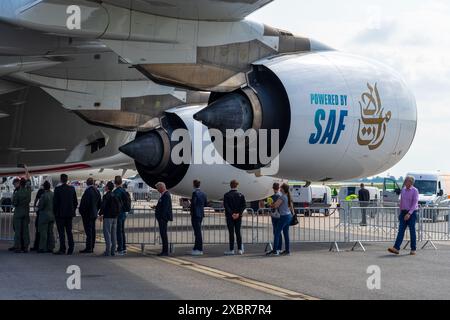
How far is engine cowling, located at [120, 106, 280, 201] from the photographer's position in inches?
765

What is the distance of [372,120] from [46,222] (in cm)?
658

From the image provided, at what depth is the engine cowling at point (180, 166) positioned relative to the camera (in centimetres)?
1944

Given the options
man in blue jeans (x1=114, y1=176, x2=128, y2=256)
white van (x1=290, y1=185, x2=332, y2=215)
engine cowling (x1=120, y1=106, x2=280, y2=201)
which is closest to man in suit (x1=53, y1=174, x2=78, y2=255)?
man in blue jeans (x1=114, y1=176, x2=128, y2=256)

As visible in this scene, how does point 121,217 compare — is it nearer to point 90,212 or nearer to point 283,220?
point 90,212

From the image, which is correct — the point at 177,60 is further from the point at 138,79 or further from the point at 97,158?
the point at 97,158

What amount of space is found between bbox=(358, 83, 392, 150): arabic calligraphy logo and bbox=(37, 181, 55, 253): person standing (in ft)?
20.2

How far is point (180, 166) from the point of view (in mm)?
21375

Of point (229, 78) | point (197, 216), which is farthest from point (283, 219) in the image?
point (229, 78)

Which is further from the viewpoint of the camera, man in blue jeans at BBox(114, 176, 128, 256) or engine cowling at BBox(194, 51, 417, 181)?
man in blue jeans at BBox(114, 176, 128, 256)

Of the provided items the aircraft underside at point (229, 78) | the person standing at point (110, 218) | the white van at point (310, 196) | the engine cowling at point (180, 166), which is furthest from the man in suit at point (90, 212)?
the white van at point (310, 196)

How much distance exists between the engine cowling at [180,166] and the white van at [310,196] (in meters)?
14.2

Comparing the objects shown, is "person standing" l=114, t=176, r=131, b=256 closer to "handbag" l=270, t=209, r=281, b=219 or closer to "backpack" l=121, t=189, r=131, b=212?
"backpack" l=121, t=189, r=131, b=212

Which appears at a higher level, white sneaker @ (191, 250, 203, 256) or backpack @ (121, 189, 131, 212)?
backpack @ (121, 189, 131, 212)
